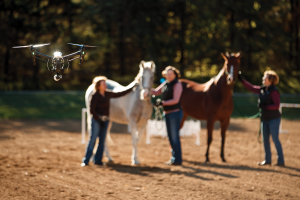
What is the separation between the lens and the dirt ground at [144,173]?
5797 mm

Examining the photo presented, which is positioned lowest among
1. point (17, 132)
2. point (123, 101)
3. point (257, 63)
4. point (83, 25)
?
point (17, 132)

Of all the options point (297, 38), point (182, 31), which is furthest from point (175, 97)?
point (297, 38)

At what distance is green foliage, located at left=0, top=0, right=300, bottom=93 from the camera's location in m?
26.4

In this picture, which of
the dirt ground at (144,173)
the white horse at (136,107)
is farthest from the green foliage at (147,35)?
the white horse at (136,107)

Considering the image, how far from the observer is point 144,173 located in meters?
7.32

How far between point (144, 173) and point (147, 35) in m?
21.2

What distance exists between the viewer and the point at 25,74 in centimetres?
3353

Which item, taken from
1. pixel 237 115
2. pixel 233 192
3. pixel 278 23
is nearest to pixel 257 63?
pixel 278 23

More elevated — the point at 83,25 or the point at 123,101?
the point at 83,25

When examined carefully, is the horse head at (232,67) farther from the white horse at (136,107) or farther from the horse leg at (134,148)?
the horse leg at (134,148)

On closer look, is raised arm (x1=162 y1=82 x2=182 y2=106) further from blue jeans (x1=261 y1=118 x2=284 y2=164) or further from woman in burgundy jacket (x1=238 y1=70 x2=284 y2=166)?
blue jeans (x1=261 y1=118 x2=284 y2=164)

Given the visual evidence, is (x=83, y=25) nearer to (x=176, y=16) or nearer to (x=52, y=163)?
(x=176, y=16)

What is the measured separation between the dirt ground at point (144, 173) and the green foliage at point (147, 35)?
53.0ft

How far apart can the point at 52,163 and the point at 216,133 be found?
7117 mm
